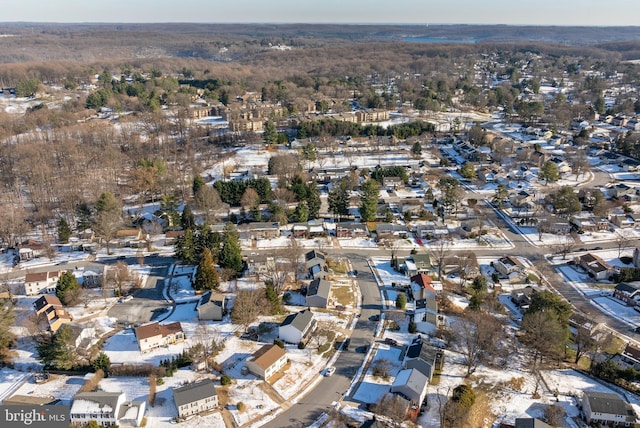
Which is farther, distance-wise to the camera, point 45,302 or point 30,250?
point 30,250

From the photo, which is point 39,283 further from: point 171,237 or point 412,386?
point 412,386

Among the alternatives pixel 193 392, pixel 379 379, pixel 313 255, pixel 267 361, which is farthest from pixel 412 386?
pixel 313 255

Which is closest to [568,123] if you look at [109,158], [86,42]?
[109,158]

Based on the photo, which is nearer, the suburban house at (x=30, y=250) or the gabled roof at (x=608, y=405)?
the gabled roof at (x=608, y=405)

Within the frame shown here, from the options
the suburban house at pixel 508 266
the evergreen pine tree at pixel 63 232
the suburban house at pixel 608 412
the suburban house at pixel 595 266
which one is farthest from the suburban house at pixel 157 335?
the suburban house at pixel 595 266

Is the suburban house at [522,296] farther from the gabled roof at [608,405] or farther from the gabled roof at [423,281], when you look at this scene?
the gabled roof at [608,405]

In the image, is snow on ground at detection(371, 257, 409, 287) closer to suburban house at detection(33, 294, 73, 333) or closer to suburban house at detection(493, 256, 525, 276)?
suburban house at detection(493, 256, 525, 276)

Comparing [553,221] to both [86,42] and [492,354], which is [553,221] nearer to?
[492,354]
